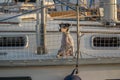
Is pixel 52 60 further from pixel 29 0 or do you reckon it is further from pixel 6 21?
pixel 29 0

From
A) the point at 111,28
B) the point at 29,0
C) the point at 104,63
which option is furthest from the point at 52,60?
the point at 29,0

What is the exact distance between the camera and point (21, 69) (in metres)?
7.37

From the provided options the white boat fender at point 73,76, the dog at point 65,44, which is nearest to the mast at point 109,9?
the dog at point 65,44

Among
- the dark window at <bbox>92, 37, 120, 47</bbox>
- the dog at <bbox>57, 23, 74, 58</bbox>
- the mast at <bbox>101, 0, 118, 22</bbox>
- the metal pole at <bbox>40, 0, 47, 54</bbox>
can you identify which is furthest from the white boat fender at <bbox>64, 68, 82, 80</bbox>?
the mast at <bbox>101, 0, 118, 22</bbox>

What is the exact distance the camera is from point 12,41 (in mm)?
7883

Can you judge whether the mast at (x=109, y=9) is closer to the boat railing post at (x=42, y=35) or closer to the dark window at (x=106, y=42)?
the dark window at (x=106, y=42)

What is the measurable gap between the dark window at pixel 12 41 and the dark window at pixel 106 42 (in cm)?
144

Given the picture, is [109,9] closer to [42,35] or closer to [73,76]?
[42,35]

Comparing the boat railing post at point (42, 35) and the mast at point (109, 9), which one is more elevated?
the mast at point (109, 9)

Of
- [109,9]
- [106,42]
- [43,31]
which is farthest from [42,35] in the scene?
[109,9]

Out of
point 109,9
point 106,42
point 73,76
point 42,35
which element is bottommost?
point 73,76

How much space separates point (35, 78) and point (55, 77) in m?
0.38

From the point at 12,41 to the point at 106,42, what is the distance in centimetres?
189

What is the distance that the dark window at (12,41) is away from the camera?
7.84 meters
